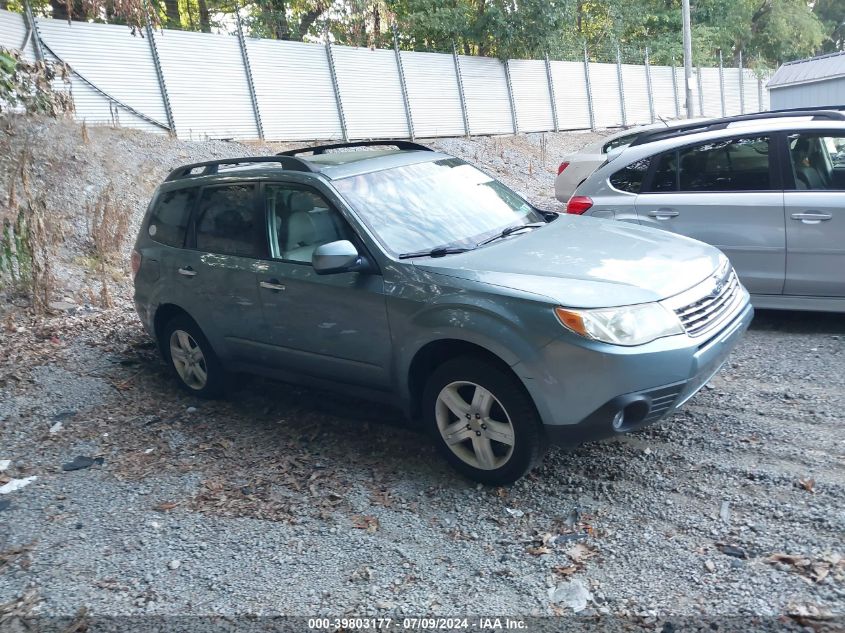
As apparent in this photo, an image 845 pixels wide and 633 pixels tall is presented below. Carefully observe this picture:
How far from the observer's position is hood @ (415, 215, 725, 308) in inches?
153

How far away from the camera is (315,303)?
15.6 ft

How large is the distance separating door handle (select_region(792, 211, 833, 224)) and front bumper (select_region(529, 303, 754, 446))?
2648mm

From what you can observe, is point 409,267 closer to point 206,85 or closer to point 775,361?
point 775,361

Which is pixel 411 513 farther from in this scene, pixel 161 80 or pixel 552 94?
pixel 552 94

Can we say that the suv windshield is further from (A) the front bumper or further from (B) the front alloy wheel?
(A) the front bumper

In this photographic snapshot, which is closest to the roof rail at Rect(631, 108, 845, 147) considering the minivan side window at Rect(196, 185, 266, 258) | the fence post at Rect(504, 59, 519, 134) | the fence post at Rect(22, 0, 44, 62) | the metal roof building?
the minivan side window at Rect(196, 185, 266, 258)

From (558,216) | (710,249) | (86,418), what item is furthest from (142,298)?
(710,249)

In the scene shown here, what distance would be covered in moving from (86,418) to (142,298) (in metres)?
1.04

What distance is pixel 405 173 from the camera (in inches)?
203

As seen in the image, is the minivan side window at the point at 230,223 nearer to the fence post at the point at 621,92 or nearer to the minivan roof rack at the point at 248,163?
the minivan roof rack at the point at 248,163

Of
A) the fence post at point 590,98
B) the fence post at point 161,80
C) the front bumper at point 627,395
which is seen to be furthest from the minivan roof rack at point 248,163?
the fence post at point 590,98

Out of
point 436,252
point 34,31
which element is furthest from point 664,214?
point 34,31

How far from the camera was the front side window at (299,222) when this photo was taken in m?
4.77

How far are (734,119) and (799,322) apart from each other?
193 cm
